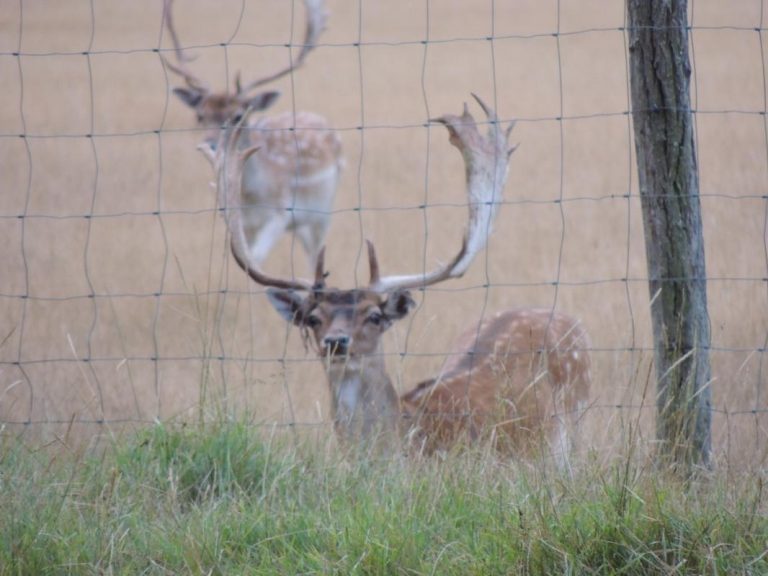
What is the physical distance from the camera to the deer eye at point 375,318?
16.7 feet

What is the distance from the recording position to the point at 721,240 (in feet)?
27.9

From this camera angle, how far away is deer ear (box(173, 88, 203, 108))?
9445 mm

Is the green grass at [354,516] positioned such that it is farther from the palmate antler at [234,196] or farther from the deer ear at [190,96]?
the deer ear at [190,96]

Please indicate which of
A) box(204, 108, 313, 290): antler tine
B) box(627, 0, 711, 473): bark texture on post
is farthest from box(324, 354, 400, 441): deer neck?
box(627, 0, 711, 473): bark texture on post

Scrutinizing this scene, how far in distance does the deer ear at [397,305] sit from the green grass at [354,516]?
1.23 metres

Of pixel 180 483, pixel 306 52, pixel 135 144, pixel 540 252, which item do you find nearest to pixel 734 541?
pixel 180 483

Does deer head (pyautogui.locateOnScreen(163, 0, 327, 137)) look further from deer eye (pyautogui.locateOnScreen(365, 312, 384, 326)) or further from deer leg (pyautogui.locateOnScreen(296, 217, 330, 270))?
deer eye (pyautogui.locateOnScreen(365, 312, 384, 326))

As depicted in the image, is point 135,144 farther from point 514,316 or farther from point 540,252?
point 514,316

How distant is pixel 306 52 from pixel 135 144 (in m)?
4.70

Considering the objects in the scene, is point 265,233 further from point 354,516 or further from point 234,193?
point 354,516

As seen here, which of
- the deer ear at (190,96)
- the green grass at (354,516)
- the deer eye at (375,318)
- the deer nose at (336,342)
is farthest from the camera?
the deer ear at (190,96)

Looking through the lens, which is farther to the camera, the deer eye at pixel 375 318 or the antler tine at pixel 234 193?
the deer eye at pixel 375 318

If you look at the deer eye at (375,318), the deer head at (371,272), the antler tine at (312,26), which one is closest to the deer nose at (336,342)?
the deer head at (371,272)

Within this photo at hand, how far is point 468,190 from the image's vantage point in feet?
15.5
